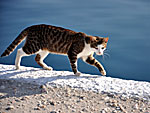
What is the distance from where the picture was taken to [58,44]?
5.47m

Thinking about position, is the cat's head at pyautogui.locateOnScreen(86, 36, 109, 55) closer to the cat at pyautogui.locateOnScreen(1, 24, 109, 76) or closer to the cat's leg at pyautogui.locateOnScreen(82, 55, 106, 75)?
the cat at pyautogui.locateOnScreen(1, 24, 109, 76)

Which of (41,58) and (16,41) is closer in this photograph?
(16,41)

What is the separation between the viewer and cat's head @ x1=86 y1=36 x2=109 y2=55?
16.7 feet

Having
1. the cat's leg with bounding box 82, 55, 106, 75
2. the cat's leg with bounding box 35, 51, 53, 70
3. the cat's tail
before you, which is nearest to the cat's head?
the cat's leg with bounding box 82, 55, 106, 75

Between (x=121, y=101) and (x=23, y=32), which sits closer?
(x=121, y=101)

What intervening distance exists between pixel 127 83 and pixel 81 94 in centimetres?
108

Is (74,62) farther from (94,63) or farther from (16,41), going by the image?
(16,41)

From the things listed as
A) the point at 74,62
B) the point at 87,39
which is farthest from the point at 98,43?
the point at 74,62

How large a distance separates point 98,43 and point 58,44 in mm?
880

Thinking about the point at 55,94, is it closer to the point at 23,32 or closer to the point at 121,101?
the point at 121,101

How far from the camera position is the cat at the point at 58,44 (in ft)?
17.2

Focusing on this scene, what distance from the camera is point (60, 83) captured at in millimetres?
5004

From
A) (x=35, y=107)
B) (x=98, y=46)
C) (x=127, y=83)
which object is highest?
(x=98, y=46)

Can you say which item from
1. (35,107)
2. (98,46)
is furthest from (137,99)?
(35,107)
